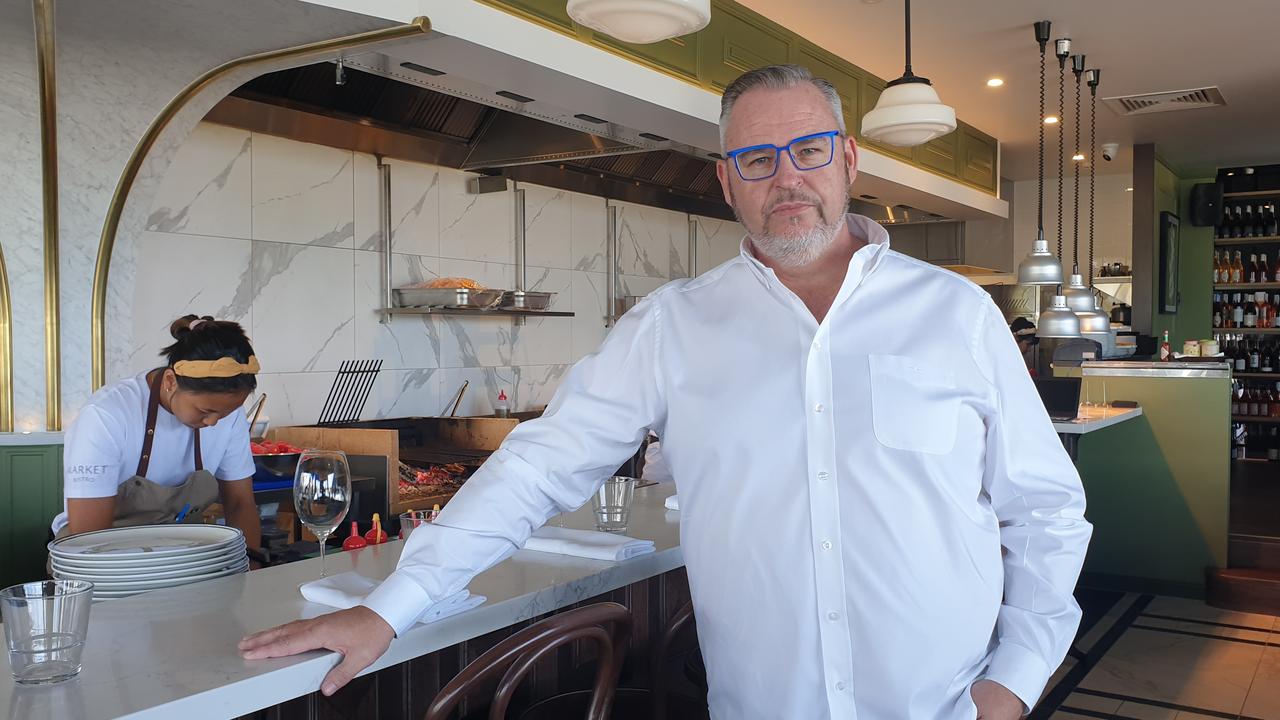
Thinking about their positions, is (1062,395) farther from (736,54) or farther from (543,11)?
(543,11)

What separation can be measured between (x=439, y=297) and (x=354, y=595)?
12.7ft

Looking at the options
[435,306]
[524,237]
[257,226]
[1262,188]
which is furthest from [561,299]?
[1262,188]

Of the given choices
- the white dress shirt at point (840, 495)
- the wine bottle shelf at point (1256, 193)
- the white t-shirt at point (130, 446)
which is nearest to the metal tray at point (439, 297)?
the white t-shirt at point (130, 446)

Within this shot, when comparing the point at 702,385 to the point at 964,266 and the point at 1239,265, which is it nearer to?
the point at 964,266

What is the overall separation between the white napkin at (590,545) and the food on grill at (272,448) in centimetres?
232

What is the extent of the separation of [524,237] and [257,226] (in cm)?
192

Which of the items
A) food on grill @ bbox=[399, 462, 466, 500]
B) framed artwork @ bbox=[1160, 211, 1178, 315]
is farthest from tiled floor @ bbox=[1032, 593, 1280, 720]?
framed artwork @ bbox=[1160, 211, 1178, 315]

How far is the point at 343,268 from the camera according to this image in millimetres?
5348

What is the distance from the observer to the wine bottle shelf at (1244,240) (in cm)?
1049

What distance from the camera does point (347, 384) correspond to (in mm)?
5348

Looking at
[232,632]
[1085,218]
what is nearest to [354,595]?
[232,632]

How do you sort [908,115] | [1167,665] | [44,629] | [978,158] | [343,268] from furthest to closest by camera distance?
1. [978,158]
2. [343,268]
3. [1167,665]
4. [908,115]
5. [44,629]

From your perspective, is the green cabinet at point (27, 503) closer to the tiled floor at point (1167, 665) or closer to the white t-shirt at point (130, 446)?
the white t-shirt at point (130, 446)

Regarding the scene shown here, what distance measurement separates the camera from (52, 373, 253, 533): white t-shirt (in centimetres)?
262
